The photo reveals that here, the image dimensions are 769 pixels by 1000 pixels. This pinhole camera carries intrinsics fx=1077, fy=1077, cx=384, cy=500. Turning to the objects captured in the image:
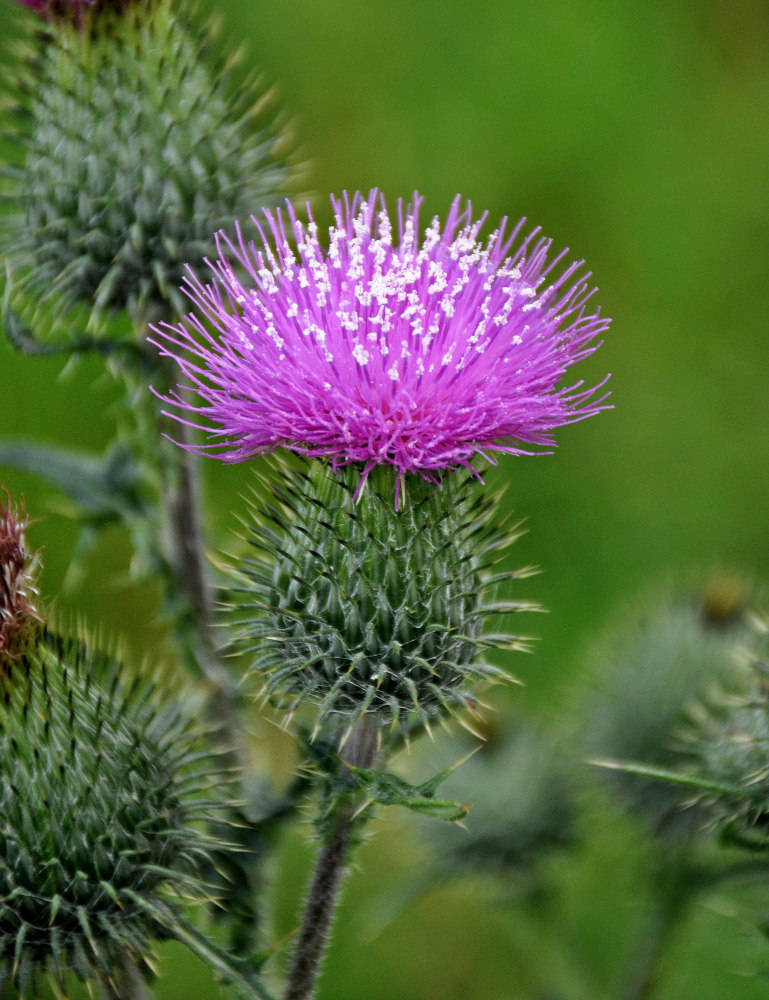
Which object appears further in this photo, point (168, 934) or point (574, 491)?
point (574, 491)

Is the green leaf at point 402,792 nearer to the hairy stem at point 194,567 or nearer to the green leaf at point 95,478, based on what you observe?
the hairy stem at point 194,567

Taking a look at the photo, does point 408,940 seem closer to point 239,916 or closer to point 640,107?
point 239,916

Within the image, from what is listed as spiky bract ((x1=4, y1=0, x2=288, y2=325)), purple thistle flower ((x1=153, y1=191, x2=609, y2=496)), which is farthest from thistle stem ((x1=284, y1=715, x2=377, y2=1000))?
spiky bract ((x1=4, y1=0, x2=288, y2=325))

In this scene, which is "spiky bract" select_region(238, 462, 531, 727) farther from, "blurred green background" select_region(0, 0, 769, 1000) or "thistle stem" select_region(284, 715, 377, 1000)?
"blurred green background" select_region(0, 0, 769, 1000)

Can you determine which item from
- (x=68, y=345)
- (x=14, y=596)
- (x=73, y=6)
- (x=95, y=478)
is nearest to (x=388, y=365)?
(x=14, y=596)

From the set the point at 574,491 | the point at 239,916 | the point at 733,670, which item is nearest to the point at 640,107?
the point at 574,491

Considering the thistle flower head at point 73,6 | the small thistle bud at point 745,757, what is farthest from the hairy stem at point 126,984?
the thistle flower head at point 73,6
